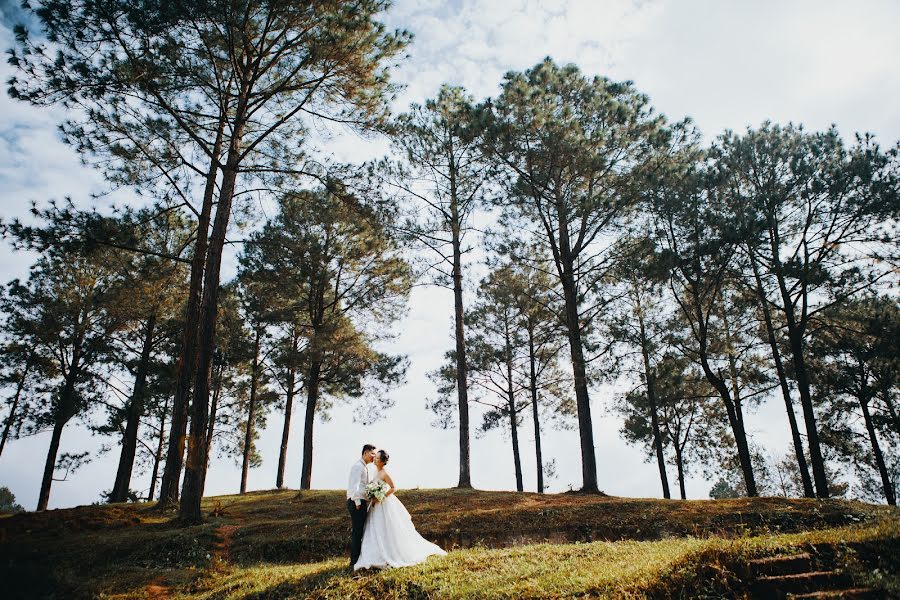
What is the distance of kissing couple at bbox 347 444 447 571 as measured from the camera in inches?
299

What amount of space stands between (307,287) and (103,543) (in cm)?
1371

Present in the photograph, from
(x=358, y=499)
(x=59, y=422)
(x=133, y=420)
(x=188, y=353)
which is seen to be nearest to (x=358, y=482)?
(x=358, y=499)

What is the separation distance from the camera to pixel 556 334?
2250 centimetres

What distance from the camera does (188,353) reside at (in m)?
13.6

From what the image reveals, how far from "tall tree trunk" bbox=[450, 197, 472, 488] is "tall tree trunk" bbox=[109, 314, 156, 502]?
14.0 metres

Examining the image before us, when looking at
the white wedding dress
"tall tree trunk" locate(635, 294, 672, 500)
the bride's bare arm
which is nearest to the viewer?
the white wedding dress

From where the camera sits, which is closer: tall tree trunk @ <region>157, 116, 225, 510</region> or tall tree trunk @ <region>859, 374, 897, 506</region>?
tall tree trunk @ <region>157, 116, 225, 510</region>

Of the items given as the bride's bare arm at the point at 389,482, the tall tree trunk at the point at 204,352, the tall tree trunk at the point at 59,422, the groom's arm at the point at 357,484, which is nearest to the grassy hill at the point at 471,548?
the tall tree trunk at the point at 204,352

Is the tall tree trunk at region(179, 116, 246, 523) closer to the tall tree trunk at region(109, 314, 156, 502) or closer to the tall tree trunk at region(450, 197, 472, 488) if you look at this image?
the tall tree trunk at region(450, 197, 472, 488)

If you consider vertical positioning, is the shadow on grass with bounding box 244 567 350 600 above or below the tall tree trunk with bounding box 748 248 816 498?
below

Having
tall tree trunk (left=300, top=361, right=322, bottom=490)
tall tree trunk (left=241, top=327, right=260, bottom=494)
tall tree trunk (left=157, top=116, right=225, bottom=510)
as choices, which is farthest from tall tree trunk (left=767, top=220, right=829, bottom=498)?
tall tree trunk (left=241, top=327, right=260, bottom=494)

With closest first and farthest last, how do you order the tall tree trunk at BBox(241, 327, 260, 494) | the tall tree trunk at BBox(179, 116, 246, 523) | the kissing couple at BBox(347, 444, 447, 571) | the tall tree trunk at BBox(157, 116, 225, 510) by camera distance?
the kissing couple at BBox(347, 444, 447, 571)
the tall tree trunk at BBox(179, 116, 246, 523)
the tall tree trunk at BBox(157, 116, 225, 510)
the tall tree trunk at BBox(241, 327, 260, 494)

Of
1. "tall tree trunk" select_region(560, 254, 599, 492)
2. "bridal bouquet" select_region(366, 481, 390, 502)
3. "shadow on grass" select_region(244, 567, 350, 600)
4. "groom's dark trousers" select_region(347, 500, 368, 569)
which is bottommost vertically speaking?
"shadow on grass" select_region(244, 567, 350, 600)

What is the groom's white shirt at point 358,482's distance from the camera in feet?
25.8
